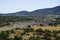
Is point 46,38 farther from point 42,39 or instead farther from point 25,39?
point 25,39

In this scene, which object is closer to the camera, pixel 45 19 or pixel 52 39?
pixel 52 39

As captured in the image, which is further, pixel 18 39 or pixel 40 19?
pixel 40 19

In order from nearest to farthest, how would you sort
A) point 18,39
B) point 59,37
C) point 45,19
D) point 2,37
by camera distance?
point 59,37 < point 18,39 < point 2,37 < point 45,19

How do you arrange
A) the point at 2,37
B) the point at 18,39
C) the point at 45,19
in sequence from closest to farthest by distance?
the point at 18,39, the point at 2,37, the point at 45,19

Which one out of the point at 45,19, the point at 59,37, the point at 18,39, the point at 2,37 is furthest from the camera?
the point at 45,19

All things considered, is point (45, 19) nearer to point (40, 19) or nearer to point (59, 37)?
point (40, 19)

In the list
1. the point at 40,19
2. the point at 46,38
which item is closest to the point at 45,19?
the point at 40,19

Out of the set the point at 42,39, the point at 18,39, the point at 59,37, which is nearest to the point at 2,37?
the point at 18,39

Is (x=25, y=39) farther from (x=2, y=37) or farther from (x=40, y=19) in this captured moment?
(x=40, y=19)
